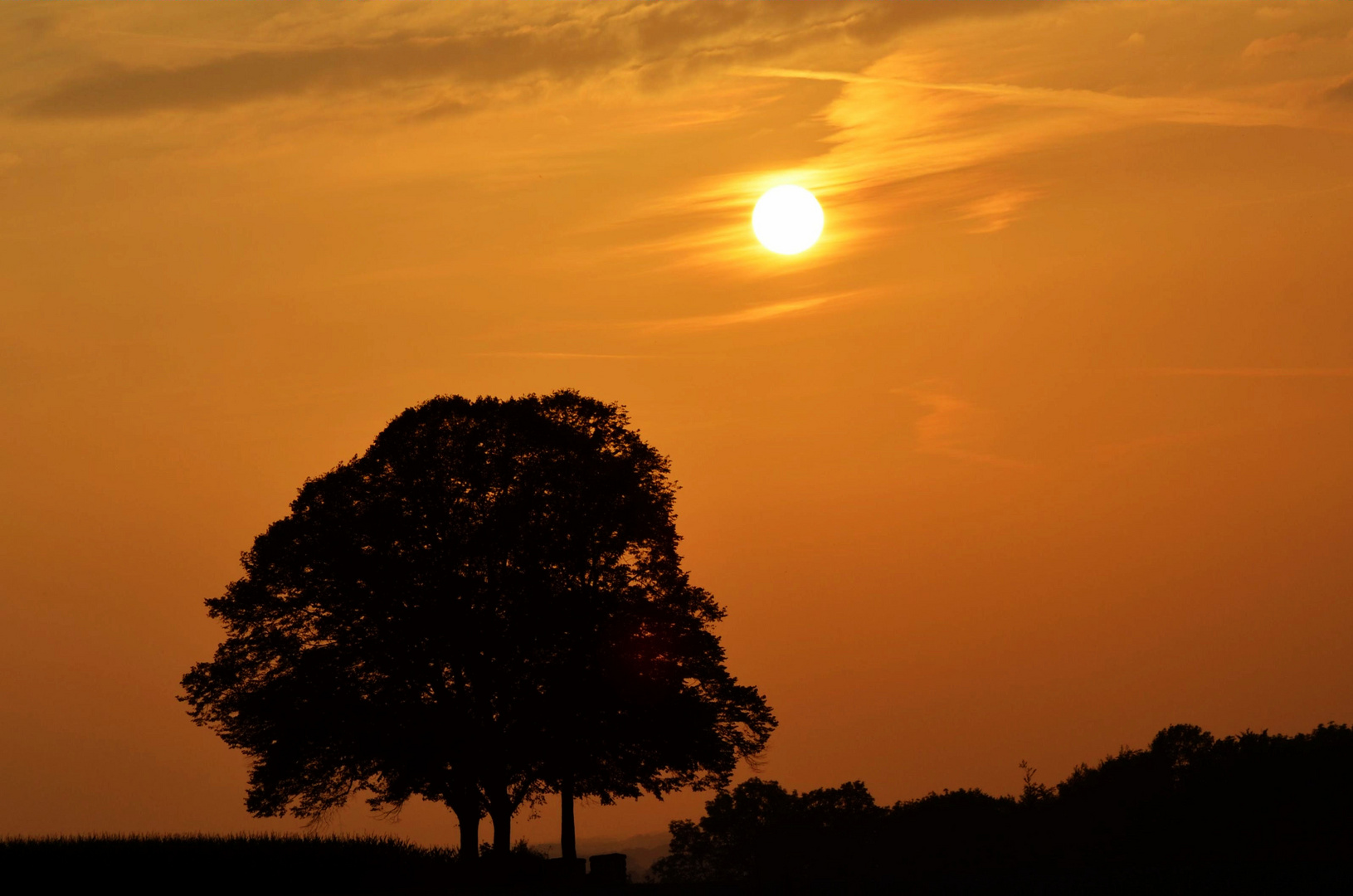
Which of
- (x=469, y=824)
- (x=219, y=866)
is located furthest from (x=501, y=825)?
(x=219, y=866)

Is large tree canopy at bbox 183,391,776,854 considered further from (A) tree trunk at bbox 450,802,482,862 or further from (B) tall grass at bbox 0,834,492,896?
(B) tall grass at bbox 0,834,492,896

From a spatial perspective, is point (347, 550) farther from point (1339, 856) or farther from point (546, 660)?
point (1339, 856)

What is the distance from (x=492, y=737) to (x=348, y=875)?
10.4 m

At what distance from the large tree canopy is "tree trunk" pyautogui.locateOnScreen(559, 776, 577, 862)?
7.0 inches

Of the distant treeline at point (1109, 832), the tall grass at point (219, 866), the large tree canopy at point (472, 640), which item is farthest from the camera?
the large tree canopy at point (472, 640)

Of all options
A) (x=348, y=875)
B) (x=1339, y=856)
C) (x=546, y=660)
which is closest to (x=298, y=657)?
(x=546, y=660)

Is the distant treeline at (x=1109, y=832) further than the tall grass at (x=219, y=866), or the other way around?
the tall grass at (x=219, y=866)

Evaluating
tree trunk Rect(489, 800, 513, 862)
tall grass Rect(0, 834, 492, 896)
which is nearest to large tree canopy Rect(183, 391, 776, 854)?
tree trunk Rect(489, 800, 513, 862)

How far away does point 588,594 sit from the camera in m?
55.4

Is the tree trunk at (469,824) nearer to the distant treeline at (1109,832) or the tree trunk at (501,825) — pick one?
the tree trunk at (501,825)

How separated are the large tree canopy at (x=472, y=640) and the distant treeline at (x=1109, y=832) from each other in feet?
17.9

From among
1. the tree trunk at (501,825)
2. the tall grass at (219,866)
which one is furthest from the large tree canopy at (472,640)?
the tall grass at (219,866)

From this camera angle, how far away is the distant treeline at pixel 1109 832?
3759 centimetres

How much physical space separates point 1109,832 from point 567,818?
19.0 m
